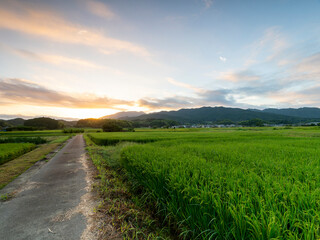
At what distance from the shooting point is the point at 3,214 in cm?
371

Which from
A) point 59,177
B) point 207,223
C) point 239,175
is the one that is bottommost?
point 59,177

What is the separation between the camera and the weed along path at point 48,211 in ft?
9.86

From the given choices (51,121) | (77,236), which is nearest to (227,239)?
(77,236)

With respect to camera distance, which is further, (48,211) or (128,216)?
(48,211)

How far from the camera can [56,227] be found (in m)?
3.15

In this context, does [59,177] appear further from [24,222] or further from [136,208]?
[136,208]

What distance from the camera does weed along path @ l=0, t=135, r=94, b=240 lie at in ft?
9.86

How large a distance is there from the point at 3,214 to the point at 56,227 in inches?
74.4

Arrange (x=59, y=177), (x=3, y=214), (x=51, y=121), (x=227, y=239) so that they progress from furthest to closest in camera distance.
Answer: (x=51, y=121), (x=59, y=177), (x=3, y=214), (x=227, y=239)

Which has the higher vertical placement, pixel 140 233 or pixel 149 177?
pixel 149 177

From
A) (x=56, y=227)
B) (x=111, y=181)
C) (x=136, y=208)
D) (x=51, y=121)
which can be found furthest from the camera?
(x=51, y=121)

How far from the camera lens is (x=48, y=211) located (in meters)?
3.80

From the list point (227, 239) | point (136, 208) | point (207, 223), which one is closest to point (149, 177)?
point (136, 208)

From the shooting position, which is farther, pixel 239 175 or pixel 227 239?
pixel 239 175
